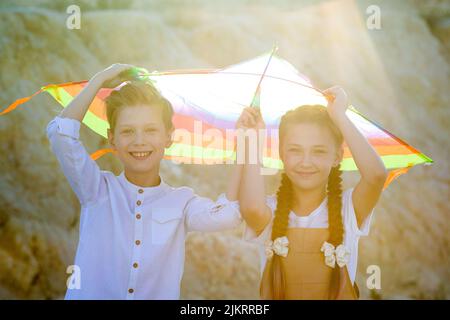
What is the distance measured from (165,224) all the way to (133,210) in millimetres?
132

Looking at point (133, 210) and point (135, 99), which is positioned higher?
point (135, 99)

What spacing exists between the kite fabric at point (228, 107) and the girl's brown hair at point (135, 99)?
87mm

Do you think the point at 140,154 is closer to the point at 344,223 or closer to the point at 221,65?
the point at 344,223

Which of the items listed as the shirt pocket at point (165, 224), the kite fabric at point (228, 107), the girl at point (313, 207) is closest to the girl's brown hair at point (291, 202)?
the girl at point (313, 207)

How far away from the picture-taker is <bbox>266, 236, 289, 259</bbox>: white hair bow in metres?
2.18

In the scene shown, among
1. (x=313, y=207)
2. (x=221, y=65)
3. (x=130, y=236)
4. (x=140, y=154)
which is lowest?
(x=130, y=236)

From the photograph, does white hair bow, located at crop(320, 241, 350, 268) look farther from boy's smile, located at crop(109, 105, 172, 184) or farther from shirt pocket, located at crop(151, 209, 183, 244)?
boy's smile, located at crop(109, 105, 172, 184)

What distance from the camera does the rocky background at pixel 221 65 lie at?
12.9 feet

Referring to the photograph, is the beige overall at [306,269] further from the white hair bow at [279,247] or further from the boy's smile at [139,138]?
the boy's smile at [139,138]

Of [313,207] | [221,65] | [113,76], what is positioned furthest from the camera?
[221,65]

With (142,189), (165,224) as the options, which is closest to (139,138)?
(142,189)

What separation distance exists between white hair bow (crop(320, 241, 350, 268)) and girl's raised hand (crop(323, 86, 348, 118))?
1.61ft

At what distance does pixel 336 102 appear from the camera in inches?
85.1
